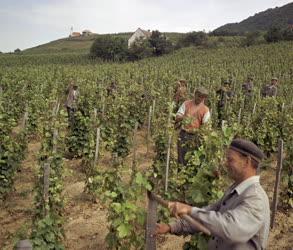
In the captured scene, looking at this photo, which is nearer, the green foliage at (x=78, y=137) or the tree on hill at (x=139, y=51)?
the green foliage at (x=78, y=137)

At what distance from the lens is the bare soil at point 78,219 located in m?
7.05

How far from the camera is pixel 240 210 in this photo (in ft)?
9.65

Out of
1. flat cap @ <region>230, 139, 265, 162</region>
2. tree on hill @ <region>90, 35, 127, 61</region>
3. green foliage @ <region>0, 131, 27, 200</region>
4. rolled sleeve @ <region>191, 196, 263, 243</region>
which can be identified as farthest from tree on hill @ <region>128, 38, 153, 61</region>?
rolled sleeve @ <region>191, 196, 263, 243</region>

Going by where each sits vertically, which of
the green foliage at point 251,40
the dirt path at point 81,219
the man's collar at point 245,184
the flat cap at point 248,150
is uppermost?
the green foliage at point 251,40

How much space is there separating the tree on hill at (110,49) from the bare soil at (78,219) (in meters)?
50.7

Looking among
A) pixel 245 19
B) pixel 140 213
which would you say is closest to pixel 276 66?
pixel 140 213

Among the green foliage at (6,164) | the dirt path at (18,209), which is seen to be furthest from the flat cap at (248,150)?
the green foliage at (6,164)

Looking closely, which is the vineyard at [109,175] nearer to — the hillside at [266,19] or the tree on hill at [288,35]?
the tree on hill at [288,35]

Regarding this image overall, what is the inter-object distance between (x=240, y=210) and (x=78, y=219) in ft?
17.9

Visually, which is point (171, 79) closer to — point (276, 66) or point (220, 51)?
point (276, 66)

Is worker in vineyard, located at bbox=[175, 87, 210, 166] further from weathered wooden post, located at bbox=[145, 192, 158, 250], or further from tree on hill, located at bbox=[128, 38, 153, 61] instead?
tree on hill, located at bbox=[128, 38, 153, 61]

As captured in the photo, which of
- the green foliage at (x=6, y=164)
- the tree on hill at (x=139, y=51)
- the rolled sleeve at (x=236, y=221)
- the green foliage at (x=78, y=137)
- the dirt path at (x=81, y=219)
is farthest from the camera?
the tree on hill at (x=139, y=51)

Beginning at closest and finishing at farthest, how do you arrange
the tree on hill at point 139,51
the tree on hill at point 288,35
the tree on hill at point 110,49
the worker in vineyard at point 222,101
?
the worker in vineyard at point 222,101, the tree on hill at point 139,51, the tree on hill at point 288,35, the tree on hill at point 110,49

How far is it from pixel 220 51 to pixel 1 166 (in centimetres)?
4907
